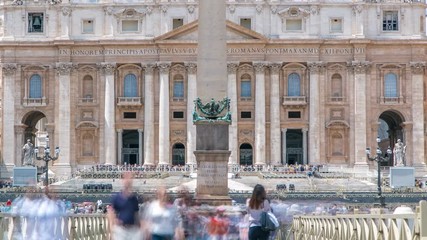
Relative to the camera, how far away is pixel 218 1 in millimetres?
31438

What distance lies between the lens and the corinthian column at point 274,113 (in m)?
93.0

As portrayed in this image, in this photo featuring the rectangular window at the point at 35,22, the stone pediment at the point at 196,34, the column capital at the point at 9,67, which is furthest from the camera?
the rectangular window at the point at 35,22

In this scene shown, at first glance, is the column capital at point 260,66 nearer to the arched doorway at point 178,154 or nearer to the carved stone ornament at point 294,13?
the carved stone ornament at point 294,13

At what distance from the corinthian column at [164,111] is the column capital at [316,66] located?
1290cm

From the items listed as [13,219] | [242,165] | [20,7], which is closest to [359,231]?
[13,219]

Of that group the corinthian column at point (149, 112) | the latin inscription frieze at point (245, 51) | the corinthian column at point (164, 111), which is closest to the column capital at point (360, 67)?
the latin inscription frieze at point (245, 51)

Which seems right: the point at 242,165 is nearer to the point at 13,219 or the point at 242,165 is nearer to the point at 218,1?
the point at 218,1

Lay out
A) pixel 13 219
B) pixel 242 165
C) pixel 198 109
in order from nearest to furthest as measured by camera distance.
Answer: pixel 13 219 < pixel 198 109 < pixel 242 165

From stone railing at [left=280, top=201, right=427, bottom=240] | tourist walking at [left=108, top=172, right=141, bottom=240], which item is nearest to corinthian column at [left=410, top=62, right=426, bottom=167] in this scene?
stone railing at [left=280, top=201, right=427, bottom=240]

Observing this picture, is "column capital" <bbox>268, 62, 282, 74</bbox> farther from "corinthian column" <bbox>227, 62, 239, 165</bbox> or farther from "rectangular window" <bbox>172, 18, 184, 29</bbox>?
"rectangular window" <bbox>172, 18, 184, 29</bbox>

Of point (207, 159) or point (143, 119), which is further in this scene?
point (143, 119)

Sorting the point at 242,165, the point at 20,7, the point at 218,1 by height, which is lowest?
the point at 242,165

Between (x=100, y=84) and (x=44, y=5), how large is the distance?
9.13 m

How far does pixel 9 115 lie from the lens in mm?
94250
